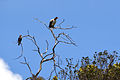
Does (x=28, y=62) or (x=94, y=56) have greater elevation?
(x=94, y=56)

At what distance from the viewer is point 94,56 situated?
35.4ft

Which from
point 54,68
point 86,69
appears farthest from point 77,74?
point 54,68

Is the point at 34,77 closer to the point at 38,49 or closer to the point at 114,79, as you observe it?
the point at 38,49

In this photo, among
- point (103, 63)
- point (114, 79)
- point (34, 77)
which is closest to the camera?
point (34, 77)

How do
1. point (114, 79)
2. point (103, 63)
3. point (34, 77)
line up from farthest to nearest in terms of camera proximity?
point (103, 63), point (114, 79), point (34, 77)

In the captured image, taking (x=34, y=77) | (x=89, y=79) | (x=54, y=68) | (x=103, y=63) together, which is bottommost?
(x=34, y=77)

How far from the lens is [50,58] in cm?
466

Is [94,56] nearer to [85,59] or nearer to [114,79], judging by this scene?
[85,59]

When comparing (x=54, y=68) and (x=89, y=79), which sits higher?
(x=89, y=79)

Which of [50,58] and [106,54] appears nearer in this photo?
[50,58]

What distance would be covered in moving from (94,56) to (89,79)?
1.35 meters

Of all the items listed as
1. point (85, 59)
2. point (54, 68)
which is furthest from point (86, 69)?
point (54, 68)

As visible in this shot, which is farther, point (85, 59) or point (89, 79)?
point (85, 59)

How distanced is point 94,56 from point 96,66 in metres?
0.89
